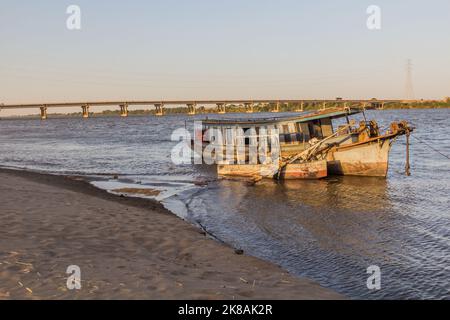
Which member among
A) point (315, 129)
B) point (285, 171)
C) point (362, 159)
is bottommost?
point (285, 171)

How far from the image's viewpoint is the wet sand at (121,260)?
7766mm

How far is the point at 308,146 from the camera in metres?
29.5

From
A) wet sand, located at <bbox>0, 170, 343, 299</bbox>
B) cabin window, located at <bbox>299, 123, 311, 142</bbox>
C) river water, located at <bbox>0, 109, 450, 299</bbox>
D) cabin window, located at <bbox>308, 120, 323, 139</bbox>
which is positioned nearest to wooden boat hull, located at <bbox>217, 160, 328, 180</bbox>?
river water, located at <bbox>0, 109, 450, 299</bbox>

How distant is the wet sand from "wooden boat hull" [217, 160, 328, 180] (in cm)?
1296

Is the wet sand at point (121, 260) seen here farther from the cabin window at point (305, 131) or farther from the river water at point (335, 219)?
the cabin window at point (305, 131)

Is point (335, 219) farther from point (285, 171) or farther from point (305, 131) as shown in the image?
point (305, 131)

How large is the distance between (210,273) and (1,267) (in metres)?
4.33

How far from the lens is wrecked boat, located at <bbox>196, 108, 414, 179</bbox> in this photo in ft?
88.3

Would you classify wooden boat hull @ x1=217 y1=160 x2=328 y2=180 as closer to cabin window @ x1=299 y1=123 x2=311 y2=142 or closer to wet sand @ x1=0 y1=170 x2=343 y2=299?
cabin window @ x1=299 y1=123 x2=311 y2=142

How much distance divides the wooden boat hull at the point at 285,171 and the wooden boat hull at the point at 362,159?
2073mm

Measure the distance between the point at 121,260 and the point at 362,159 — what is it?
21528 millimetres

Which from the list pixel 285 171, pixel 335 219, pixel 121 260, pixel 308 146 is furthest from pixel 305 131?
pixel 121 260
